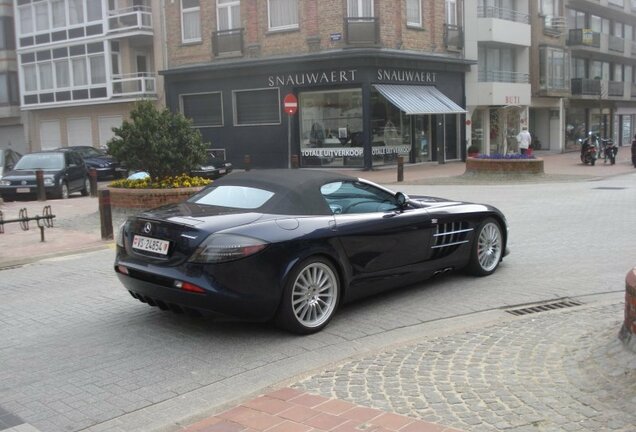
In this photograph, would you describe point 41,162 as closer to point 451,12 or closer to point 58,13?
point 451,12

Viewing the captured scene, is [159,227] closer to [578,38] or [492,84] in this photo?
[492,84]

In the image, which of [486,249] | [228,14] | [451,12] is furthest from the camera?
[451,12]

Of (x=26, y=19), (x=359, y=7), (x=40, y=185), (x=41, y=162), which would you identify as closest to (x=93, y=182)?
(x=40, y=185)

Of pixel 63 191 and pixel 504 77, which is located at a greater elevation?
pixel 504 77

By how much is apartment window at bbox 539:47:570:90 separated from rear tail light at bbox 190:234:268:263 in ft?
124

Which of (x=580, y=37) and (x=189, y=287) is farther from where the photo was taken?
(x=580, y=37)

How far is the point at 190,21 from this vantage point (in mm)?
32781

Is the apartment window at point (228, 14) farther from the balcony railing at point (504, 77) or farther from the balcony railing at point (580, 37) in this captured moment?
the balcony railing at point (580, 37)

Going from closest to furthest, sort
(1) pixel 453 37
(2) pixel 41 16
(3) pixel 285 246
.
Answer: (3) pixel 285 246, (1) pixel 453 37, (2) pixel 41 16

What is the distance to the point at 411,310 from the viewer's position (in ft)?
21.7

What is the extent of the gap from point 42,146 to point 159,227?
39050mm

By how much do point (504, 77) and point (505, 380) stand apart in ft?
115

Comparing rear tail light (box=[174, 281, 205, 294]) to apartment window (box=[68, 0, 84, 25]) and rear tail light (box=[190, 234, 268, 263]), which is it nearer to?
rear tail light (box=[190, 234, 268, 263])

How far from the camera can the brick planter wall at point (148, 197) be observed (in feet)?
44.7
